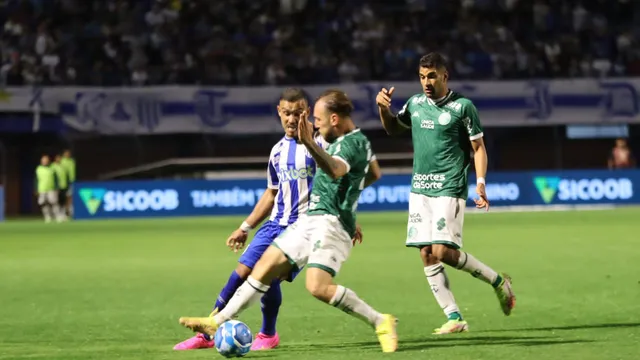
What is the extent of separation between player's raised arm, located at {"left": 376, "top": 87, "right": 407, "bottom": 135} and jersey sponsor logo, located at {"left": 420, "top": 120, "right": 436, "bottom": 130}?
0.23m

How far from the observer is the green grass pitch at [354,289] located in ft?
28.6

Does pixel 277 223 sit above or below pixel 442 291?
above

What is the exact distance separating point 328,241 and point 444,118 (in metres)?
2.07

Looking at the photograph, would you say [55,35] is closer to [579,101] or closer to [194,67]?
[194,67]

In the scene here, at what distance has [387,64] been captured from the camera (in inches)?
1387

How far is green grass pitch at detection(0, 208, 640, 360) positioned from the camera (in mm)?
8703

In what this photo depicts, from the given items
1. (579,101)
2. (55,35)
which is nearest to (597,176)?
(579,101)

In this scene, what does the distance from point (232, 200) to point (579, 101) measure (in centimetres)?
1054

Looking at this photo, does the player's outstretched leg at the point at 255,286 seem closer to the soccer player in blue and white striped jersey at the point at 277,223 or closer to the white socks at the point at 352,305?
the white socks at the point at 352,305

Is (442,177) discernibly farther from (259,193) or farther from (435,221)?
(259,193)

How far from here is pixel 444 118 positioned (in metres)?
9.65

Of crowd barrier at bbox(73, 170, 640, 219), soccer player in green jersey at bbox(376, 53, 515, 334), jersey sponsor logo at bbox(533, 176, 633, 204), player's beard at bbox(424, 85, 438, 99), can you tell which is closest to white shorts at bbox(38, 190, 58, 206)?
crowd barrier at bbox(73, 170, 640, 219)

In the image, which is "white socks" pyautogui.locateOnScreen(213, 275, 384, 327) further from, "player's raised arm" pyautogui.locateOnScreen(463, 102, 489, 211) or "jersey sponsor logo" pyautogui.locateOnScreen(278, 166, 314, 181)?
"player's raised arm" pyautogui.locateOnScreen(463, 102, 489, 211)

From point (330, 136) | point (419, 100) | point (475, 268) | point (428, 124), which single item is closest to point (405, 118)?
point (419, 100)
